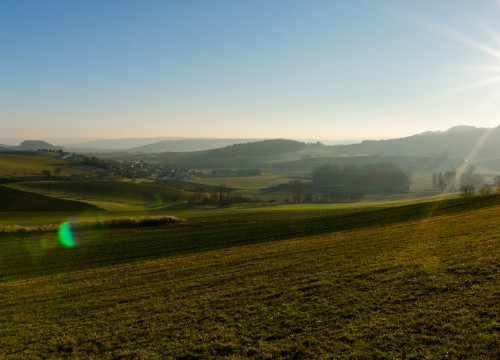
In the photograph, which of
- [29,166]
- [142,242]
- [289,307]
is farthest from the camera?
[29,166]

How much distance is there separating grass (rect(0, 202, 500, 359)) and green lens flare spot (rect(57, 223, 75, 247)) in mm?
20308

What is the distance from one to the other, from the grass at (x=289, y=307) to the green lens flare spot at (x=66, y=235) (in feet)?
66.6

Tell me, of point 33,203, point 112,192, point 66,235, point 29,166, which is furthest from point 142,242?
point 29,166

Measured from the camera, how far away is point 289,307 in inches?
584

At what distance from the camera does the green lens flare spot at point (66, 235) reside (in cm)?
4516

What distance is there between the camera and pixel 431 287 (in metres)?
14.5

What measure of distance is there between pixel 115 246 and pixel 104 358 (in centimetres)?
3141

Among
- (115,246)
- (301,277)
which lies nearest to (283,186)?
(115,246)

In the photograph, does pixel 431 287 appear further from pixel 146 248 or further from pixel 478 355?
pixel 146 248

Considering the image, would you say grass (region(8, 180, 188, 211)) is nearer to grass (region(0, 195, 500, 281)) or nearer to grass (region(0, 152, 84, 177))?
grass (region(0, 152, 84, 177))

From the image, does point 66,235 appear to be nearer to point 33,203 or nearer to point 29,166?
point 33,203

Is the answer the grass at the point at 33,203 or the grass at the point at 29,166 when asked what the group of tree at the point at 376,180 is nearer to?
the grass at the point at 33,203

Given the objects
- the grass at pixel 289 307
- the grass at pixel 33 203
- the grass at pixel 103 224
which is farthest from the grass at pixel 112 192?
the grass at pixel 289 307

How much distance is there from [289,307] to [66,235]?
49152 mm
